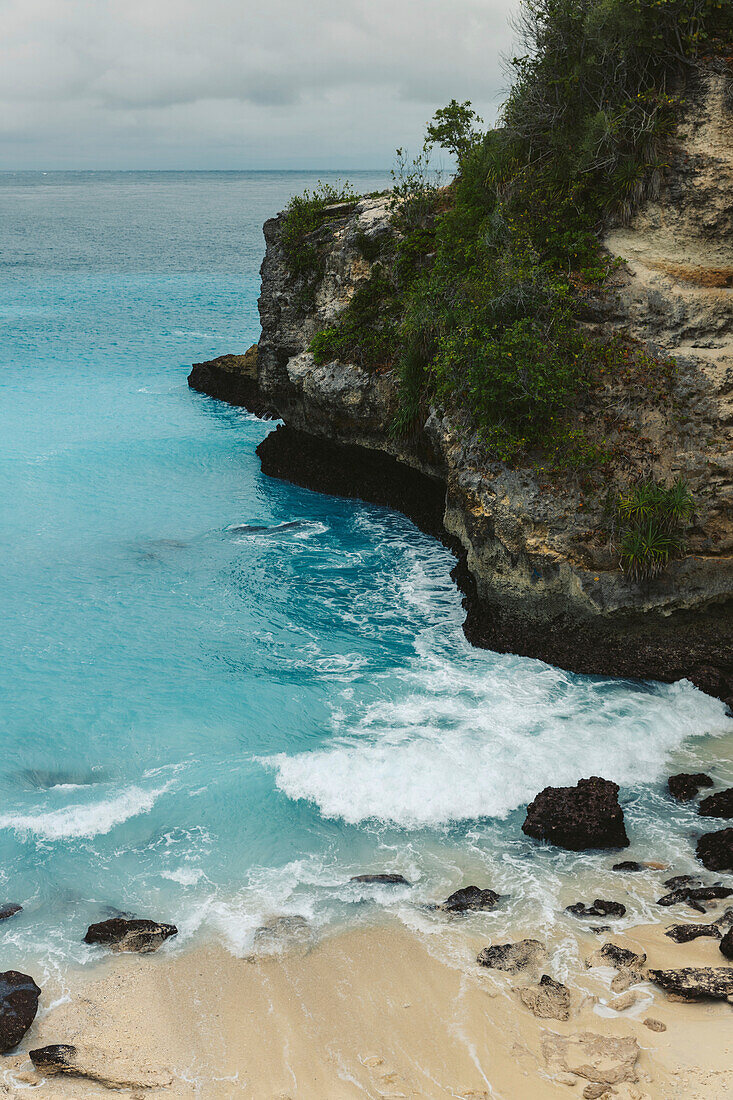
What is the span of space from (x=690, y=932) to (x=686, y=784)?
2.87m

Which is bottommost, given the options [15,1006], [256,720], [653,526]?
[15,1006]

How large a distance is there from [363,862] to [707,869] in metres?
4.29

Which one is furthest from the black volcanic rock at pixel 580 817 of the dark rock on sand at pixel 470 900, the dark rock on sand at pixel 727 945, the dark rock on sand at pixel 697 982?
the dark rock on sand at pixel 697 982

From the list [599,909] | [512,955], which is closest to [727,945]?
[599,909]

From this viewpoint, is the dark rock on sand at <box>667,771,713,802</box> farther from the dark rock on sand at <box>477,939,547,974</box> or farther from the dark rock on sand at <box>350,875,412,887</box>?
the dark rock on sand at <box>350,875,412,887</box>

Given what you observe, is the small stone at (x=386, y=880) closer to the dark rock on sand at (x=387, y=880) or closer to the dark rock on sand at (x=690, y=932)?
the dark rock on sand at (x=387, y=880)

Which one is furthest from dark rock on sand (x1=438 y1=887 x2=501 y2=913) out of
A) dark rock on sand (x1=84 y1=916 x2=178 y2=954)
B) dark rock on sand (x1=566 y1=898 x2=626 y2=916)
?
dark rock on sand (x1=84 y1=916 x2=178 y2=954)

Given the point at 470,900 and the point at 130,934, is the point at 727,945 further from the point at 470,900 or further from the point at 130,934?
the point at 130,934

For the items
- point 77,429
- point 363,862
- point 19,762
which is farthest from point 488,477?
point 77,429

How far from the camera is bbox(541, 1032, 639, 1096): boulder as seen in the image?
23.4ft

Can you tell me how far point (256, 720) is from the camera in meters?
13.6

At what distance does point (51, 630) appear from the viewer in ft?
53.8

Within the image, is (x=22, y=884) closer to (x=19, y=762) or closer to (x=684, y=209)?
(x=19, y=762)

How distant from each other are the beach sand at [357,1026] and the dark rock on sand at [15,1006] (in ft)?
0.44
